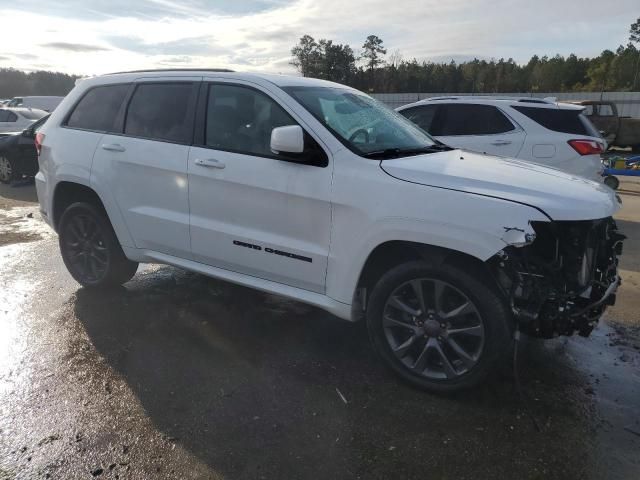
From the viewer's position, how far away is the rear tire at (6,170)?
1173 centimetres

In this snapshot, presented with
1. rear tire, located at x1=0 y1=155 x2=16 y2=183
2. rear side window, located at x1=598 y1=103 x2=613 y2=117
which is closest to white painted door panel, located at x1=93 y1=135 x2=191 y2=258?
rear tire, located at x1=0 y1=155 x2=16 y2=183

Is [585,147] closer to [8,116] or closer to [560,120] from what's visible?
[560,120]

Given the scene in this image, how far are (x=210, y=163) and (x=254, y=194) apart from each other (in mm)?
468

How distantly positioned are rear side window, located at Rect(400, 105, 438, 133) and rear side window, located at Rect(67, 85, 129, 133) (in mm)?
4344

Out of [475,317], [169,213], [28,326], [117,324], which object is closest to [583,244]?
[475,317]

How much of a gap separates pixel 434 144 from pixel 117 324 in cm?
298

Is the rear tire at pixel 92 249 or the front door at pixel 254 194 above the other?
the front door at pixel 254 194

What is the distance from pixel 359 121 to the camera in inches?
153

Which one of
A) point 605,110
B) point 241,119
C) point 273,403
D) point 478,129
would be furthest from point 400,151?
point 605,110

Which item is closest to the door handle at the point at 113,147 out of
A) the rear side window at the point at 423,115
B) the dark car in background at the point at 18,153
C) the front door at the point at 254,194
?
the front door at the point at 254,194

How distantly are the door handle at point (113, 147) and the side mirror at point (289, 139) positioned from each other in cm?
174

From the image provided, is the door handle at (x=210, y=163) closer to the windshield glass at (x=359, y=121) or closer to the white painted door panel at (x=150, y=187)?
the white painted door panel at (x=150, y=187)

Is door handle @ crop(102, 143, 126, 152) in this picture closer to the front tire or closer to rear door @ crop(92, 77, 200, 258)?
rear door @ crop(92, 77, 200, 258)

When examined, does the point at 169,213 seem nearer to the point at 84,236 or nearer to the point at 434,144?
the point at 84,236
